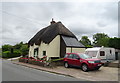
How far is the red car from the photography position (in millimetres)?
9547

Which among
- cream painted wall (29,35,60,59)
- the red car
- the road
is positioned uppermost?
cream painted wall (29,35,60,59)

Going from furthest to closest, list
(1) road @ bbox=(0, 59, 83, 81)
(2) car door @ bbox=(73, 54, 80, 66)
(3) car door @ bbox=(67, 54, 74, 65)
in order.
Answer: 1. (3) car door @ bbox=(67, 54, 74, 65)
2. (2) car door @ bbox=(73, 54, 80, 66)
3. (1) road @ bbox=(0, 59, 83, 81)

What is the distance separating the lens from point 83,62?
32.9ft

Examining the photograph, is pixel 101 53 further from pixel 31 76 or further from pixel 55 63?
pixel 31 76

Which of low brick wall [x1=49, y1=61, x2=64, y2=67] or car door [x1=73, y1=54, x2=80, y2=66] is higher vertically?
car door [x1=73, y1=54, x2=80, y2=66]

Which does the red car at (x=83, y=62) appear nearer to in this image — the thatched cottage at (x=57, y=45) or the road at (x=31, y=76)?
the road at (x=31, y=76)

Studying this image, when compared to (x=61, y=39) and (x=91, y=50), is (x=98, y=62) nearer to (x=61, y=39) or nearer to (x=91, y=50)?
(x=91, y=50)

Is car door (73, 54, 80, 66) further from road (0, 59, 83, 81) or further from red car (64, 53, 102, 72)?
road (0, 59, 83, 81)

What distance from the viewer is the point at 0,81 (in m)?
6.54

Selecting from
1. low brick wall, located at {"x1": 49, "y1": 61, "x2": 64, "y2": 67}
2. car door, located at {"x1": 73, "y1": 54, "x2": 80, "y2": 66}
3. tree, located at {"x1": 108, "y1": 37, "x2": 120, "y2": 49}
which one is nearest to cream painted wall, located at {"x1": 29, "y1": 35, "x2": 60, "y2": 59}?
low brick wall, located at {"x1": 49, "y1": 61, "x2": 64, "y2": 67}

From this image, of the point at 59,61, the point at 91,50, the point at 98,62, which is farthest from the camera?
the point at 91,50

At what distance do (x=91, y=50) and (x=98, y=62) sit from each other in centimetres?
519

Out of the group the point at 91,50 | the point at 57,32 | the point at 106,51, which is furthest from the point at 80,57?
the point at 57,32

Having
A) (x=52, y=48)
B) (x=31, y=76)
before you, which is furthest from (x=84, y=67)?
(x=52, y=48)
